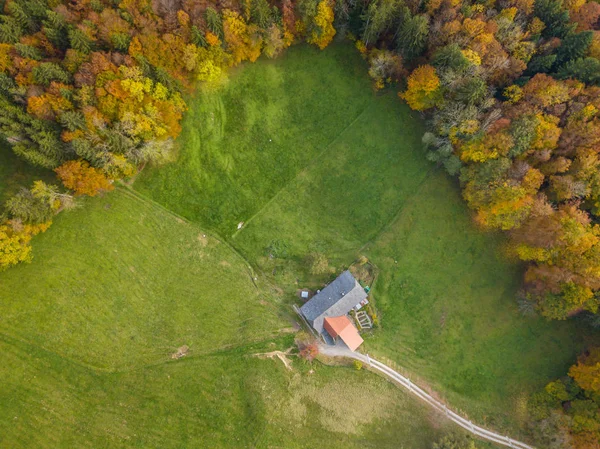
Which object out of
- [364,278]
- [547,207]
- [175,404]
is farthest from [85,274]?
[547,207]

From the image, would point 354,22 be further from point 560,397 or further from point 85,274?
point 560,397

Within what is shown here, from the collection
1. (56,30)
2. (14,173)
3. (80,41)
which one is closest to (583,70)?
(80,41)

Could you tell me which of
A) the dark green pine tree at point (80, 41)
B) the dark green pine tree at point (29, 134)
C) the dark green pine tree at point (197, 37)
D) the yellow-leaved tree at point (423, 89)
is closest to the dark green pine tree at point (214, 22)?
the dark green pine tree at point (197, 37)

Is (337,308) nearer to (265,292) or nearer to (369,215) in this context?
(265,292)

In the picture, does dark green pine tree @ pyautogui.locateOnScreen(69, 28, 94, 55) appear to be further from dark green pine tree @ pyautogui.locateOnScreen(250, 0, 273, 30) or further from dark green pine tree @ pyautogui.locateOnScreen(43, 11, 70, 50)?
dark green pine tree @ pyautogui.locateOnScreen(250, 0, 273, 30)

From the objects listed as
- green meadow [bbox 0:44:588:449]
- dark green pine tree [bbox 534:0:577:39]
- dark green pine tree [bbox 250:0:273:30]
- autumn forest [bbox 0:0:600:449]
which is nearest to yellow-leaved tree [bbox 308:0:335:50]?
autumn forest [bbox 0:0:600:449]
